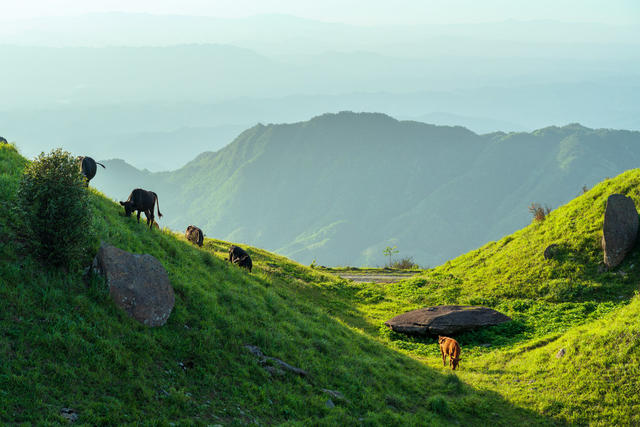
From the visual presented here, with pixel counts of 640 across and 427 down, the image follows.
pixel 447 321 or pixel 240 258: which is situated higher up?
pixel 240 258

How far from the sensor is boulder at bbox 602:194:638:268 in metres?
26.5

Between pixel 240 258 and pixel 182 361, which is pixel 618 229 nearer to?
pixel 240 258

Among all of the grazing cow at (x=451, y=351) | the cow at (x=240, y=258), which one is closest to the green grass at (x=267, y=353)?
the grazing cow at (x=451, y=351)

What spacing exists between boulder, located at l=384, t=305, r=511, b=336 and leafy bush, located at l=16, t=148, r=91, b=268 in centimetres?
Result: 1927

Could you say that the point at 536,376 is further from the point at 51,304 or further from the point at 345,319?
the point at 51,304

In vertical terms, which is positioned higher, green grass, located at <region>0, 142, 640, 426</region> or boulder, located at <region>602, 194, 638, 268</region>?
boulder, located at <region>602, 194, 638, 268</region>

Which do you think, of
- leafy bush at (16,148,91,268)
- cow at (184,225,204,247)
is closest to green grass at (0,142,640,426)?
leafy bush at (16,148,91,268)

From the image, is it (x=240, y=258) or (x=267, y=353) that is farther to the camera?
(x=240, y=258)

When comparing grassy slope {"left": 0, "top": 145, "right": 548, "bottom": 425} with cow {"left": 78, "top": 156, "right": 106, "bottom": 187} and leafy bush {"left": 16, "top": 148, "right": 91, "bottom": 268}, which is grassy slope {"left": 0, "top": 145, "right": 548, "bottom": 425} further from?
Answer: cow {"left": 78, "top": 156, "right": 106, "bottom": 187}

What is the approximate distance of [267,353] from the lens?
14883 mm

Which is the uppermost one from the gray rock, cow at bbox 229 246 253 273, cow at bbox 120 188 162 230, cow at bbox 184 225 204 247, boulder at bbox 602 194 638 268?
boulder at bbox 602 194 638 268

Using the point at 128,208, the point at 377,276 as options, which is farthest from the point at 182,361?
the point at 377,276

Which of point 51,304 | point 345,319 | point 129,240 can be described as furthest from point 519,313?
point 51,304

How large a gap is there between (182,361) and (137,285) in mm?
2855
